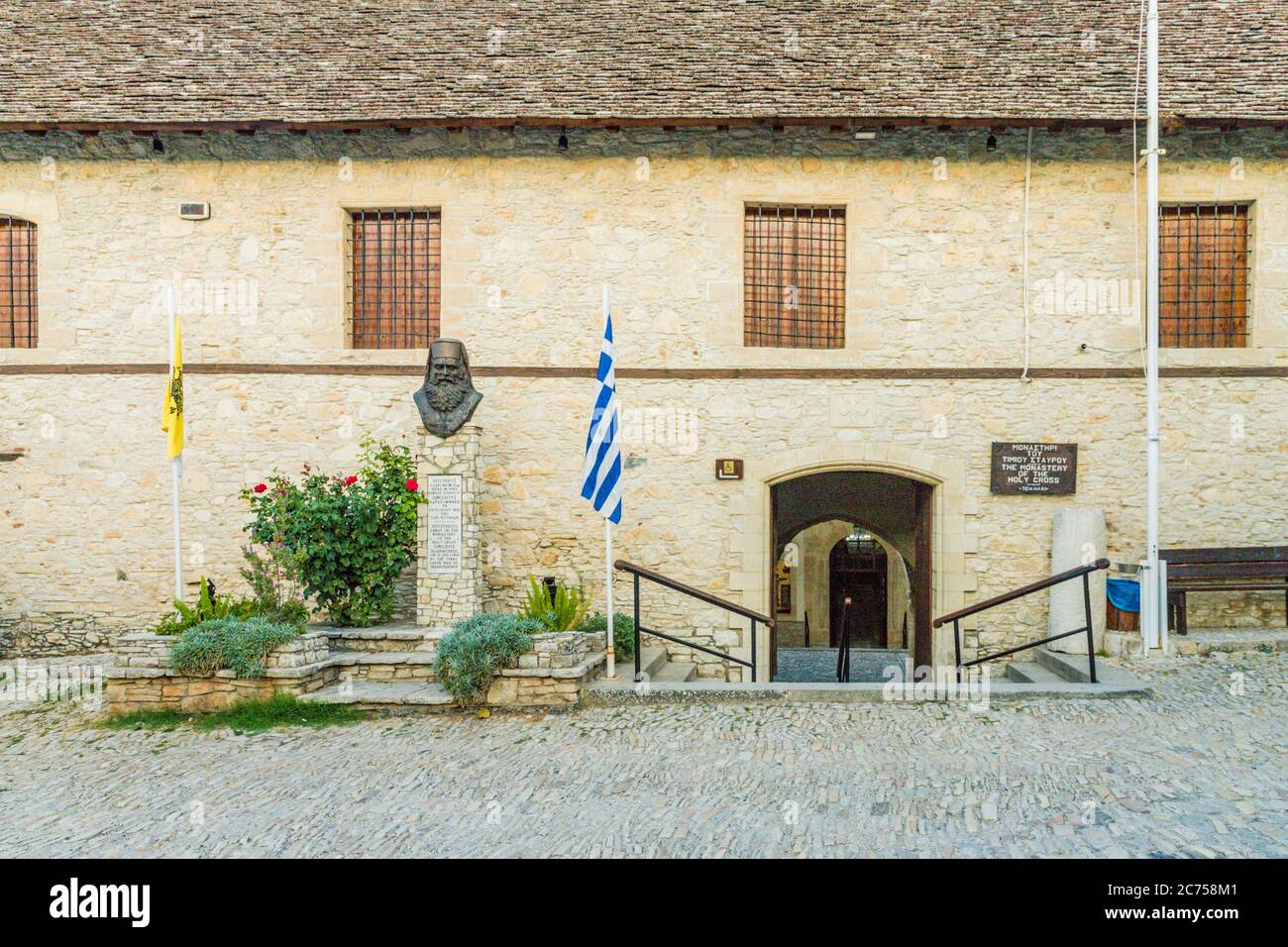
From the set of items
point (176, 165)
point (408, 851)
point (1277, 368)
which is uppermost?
point (176, 165)

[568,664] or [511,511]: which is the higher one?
[511,511]

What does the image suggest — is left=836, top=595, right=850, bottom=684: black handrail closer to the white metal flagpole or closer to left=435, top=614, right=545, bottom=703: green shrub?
the white metal flagpole

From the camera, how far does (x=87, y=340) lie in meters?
8.99

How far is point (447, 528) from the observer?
25.2 feet

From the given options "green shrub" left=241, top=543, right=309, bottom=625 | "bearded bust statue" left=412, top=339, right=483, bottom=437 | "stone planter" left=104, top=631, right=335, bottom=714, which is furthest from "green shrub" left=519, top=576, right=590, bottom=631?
"green shrub" left=241, top=543, right=309, bottom=625

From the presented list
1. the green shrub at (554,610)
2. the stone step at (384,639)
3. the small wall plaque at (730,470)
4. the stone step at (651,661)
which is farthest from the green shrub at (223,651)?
the small wall plaque at (730,470)

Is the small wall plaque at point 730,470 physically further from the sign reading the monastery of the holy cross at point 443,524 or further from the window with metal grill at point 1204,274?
the window with metal grill at point 1204,274

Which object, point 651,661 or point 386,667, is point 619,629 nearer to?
point 651,661

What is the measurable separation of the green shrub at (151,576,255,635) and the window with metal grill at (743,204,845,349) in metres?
5.63

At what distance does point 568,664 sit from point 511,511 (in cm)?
253

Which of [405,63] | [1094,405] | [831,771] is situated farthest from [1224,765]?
[405,63]

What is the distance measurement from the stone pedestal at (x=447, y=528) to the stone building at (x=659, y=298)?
1.07m

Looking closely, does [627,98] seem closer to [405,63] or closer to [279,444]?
[405,63]

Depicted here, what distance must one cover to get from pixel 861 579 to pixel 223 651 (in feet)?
55.0
